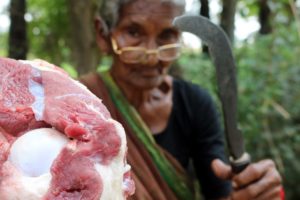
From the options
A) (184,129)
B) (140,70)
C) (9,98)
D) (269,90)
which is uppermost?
(9,98)

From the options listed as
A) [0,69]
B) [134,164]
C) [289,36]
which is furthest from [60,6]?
[0,69]

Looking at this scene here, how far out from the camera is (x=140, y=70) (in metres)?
1.57

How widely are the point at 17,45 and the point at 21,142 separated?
1.11m

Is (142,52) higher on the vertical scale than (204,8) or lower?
lower

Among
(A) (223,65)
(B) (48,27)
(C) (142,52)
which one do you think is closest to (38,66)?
(A) (223,65)

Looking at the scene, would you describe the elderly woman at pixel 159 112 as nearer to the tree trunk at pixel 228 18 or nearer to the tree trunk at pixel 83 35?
the tree trunk at pixel 228 18

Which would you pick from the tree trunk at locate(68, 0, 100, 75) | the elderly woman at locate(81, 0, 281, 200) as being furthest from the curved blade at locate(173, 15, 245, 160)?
the tree trunk at locate(68, 0, 100, 75)

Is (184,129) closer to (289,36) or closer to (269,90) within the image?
(269,90)

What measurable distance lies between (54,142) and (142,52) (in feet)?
2.68

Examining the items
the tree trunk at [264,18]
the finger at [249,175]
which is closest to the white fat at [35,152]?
the finger at [249,175]

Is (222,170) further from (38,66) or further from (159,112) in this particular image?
(38,66)

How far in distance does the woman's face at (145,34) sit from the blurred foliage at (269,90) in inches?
57.8

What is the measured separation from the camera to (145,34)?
152 centimetres

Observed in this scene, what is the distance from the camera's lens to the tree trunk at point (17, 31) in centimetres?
177
